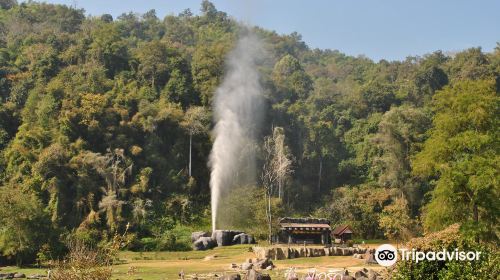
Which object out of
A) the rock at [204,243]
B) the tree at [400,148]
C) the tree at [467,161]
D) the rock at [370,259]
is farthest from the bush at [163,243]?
the tree at [467,161]

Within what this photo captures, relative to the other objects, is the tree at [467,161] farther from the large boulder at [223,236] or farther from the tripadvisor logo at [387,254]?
the large boulder at [223,236]

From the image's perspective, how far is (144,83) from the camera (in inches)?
2694

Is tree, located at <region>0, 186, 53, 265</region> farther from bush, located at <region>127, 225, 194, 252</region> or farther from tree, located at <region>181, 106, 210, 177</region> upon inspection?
tree, located at <region>181, 106, 210, 177</region>

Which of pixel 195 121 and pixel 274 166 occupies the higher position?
pixel 195 121

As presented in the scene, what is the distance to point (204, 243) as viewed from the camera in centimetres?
4578

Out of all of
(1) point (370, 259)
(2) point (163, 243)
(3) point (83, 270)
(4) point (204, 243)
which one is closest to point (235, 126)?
(4) point (204, 243)

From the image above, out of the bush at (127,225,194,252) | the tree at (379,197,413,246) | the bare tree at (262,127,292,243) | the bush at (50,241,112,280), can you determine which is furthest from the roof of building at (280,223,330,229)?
the bush at (50,241,112,280)

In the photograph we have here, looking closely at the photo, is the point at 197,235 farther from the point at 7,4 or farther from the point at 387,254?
the point at 7,4

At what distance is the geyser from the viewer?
57688mm

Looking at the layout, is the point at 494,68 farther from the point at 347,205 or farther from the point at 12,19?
the point at 12,19

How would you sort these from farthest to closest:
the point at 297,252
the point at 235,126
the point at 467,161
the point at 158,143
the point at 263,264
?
the point at 235,126, the point at 158,143, the point at 297,252, the point at 263,264, the point at 467,161

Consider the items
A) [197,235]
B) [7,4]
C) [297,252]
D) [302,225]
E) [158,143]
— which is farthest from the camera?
[7,4]

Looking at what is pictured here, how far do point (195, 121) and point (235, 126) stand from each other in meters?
4.92

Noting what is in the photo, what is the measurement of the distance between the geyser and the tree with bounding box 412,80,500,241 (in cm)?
2999
